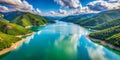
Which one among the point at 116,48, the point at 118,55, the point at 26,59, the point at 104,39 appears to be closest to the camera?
the point at 26,59

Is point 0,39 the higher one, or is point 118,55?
point 0,39

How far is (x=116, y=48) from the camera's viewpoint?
505 feet

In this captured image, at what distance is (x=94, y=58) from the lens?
120 metres

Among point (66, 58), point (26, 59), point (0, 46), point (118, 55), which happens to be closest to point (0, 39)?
point (0, 46)

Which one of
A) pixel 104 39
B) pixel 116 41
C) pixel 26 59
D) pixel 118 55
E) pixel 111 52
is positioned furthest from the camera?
pixel 104 39

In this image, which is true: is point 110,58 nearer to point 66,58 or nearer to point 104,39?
point 66,58

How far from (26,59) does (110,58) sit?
55877 mm

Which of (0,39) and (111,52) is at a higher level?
(0,39)

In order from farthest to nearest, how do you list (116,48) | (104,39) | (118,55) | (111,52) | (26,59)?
(104,39) → (116,48) → (111,52) → (118,55) → (26,59)

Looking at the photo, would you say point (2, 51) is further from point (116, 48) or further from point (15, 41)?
point (116, 48)

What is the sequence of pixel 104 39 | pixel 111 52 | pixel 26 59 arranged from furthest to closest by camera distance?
pixel 104 39, pixel 111 52, pixel 26 59

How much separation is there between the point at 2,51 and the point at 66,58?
52.5 metres

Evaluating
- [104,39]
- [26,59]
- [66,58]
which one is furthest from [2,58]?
[104,39]

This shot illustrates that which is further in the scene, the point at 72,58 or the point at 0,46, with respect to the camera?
the point at 0,46
